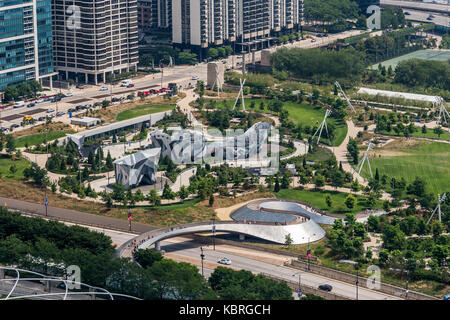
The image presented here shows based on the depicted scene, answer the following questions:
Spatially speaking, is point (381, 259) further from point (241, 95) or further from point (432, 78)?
point (432, 78)

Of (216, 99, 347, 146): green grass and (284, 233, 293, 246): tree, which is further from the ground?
(216, 99, 347, 146): green grass

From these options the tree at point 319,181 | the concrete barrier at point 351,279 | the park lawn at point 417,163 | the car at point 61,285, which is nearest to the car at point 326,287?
the concrete barrier at point 351,279

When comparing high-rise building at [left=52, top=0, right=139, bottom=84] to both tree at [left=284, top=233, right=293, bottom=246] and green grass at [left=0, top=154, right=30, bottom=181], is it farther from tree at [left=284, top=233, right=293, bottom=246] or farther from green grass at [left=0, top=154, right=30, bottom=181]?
tree at [left=284, top=233, right=293, bottom=246]

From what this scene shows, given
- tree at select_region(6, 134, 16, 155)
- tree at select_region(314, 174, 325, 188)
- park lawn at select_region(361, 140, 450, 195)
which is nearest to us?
tree at select_region(314, 174, 325, 188)

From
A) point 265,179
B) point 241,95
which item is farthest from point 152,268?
point 241,95

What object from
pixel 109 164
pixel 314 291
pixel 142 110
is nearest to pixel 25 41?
pixel 142 110

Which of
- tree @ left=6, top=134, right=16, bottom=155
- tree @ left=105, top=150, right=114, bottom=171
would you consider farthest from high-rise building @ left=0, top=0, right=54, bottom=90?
tree @ left=105, top=150, right=114, bottom=171
